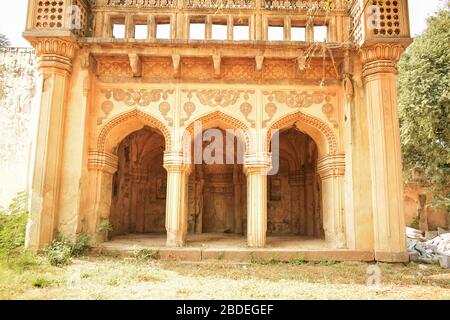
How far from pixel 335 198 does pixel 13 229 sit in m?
7.17

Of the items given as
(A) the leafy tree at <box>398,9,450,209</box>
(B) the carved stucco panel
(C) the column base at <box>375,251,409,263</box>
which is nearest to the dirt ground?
(C) the column base at <box>375,251,409,263</box>

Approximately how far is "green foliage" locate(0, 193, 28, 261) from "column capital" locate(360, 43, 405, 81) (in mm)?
8225

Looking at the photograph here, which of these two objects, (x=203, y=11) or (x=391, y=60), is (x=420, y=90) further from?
(x=203, y=11)

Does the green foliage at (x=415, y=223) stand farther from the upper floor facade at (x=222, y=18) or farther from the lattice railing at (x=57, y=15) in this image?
the lattice railing at (x=57, y=15)

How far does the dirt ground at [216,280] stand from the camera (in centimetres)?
509

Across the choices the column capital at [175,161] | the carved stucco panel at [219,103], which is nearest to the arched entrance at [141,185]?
the carved stucco panel at [219,103]

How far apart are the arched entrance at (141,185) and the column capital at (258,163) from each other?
4.59m

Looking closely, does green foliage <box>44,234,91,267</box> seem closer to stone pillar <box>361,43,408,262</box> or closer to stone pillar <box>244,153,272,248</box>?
stone pillar <box>244,153,272,248</box>

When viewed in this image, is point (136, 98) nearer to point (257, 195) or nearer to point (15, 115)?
point (257, 195)

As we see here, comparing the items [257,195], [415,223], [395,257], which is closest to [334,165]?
[257,195]

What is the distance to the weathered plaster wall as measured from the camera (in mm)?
12992

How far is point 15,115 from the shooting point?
525 inches

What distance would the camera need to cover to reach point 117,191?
11672 millimetres
